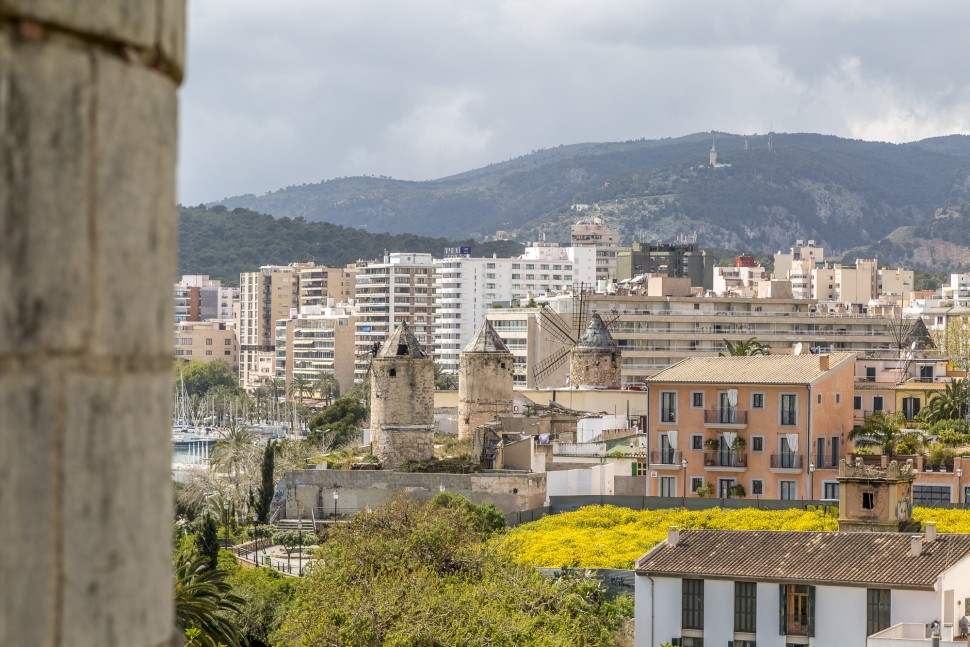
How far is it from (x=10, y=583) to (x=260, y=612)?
1446 inches

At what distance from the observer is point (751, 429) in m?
50.0

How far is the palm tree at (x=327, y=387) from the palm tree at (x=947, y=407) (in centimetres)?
10259

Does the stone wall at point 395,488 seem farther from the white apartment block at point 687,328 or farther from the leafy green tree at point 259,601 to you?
the white apartment block at point 687,328

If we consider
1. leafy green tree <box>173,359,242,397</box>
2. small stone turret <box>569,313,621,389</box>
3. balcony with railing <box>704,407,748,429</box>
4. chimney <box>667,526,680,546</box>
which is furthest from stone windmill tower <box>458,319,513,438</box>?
leafy green tree <box>173,359,242,397</box>

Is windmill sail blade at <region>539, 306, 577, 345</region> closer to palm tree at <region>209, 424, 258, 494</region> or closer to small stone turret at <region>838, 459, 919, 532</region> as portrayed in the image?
palm tree at <region>209, 424, 258, 494</region>

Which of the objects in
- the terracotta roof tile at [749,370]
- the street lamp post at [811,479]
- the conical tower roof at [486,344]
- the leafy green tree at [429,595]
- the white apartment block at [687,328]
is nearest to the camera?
the leafy green tree at [429,595]

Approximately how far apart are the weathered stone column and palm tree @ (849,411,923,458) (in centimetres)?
4502

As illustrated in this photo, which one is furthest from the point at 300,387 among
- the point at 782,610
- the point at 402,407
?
the point at 782,610

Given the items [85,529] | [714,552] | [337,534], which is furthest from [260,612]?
[85,529]

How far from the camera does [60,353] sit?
2.38 meters

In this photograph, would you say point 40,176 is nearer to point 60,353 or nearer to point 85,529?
point 60,353

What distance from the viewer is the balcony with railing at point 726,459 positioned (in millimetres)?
50062

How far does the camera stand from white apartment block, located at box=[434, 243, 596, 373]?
586 ft

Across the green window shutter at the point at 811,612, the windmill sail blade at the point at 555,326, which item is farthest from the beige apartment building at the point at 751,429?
the windmill sail blade at the point at 555,326
